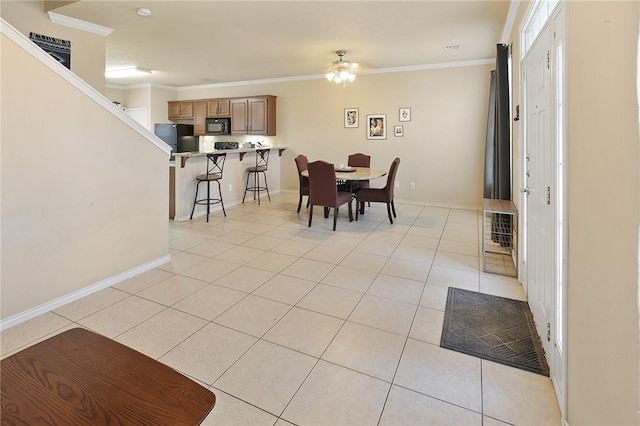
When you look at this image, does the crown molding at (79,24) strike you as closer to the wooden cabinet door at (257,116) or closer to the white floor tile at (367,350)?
the wooden cabinet door at (257,116)

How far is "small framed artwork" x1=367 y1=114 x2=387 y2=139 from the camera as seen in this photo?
21.2 ft

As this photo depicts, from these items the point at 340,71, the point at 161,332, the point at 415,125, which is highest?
the point at 340,71

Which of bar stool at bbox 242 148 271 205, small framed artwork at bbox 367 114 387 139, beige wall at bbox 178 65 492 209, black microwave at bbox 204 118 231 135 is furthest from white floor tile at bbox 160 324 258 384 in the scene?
black microwave at bbox 204 118 231 135

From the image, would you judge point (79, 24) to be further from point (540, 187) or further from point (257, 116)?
point (540, 187)

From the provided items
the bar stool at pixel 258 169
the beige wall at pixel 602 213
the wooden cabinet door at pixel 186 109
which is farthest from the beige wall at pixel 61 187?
the wooden cabinet door at pixel 186 109

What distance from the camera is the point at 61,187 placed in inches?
97.0

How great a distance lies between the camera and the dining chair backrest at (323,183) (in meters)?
4.47

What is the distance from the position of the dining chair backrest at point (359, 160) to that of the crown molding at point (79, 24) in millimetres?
4143

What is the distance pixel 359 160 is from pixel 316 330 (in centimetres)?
447

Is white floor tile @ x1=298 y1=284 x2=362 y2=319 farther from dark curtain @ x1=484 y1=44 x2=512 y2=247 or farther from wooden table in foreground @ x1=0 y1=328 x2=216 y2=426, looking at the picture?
dark curtain @ x1=484 y1=44 x2=512 y2=247

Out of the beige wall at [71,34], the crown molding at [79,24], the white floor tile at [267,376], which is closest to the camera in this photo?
the white floor tile at [267,376]

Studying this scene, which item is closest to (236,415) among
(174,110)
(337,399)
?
(337,399)

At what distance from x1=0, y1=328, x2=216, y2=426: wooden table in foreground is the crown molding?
449 cm

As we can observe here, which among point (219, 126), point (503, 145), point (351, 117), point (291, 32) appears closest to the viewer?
point (503, 145)
